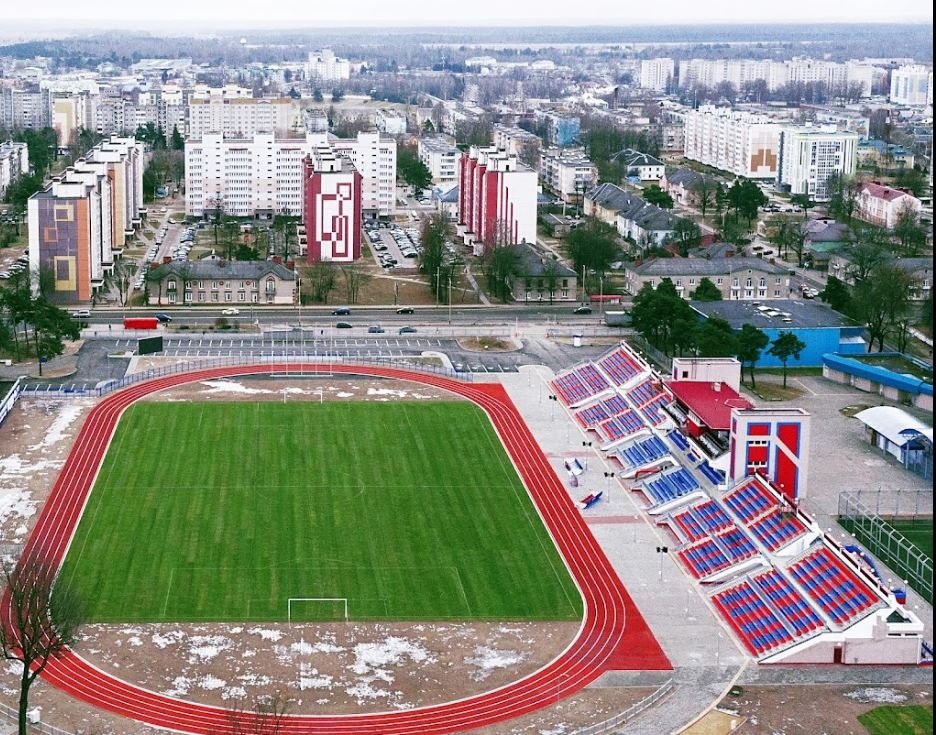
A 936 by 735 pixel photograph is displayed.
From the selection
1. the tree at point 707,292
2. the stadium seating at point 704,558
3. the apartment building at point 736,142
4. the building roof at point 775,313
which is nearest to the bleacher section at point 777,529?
the stadium seating at point 704,558

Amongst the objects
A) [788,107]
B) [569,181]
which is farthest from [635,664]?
[788,107]

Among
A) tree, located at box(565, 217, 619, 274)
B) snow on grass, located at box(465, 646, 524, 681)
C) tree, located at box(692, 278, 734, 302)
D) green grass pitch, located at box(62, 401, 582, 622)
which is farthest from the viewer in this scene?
tree, located at box(565, 217, 619, 274)

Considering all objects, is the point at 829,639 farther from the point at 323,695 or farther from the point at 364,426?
the point at 364,426

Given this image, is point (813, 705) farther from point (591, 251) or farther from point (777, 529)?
point (591, 251)

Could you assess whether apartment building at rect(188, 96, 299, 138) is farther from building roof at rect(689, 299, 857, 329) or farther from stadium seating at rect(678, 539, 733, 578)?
stadium seating at rect(678, 539, 733, 578)

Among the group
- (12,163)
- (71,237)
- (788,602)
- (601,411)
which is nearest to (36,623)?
(788,602)

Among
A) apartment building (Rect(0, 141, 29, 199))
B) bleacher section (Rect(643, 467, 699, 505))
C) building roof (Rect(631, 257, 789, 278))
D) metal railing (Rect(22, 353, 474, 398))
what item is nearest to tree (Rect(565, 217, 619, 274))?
building roof (Rect(631, 257, 789, 278))

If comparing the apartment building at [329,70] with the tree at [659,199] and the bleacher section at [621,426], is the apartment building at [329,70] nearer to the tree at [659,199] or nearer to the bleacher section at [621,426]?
the tree at [659,199]
